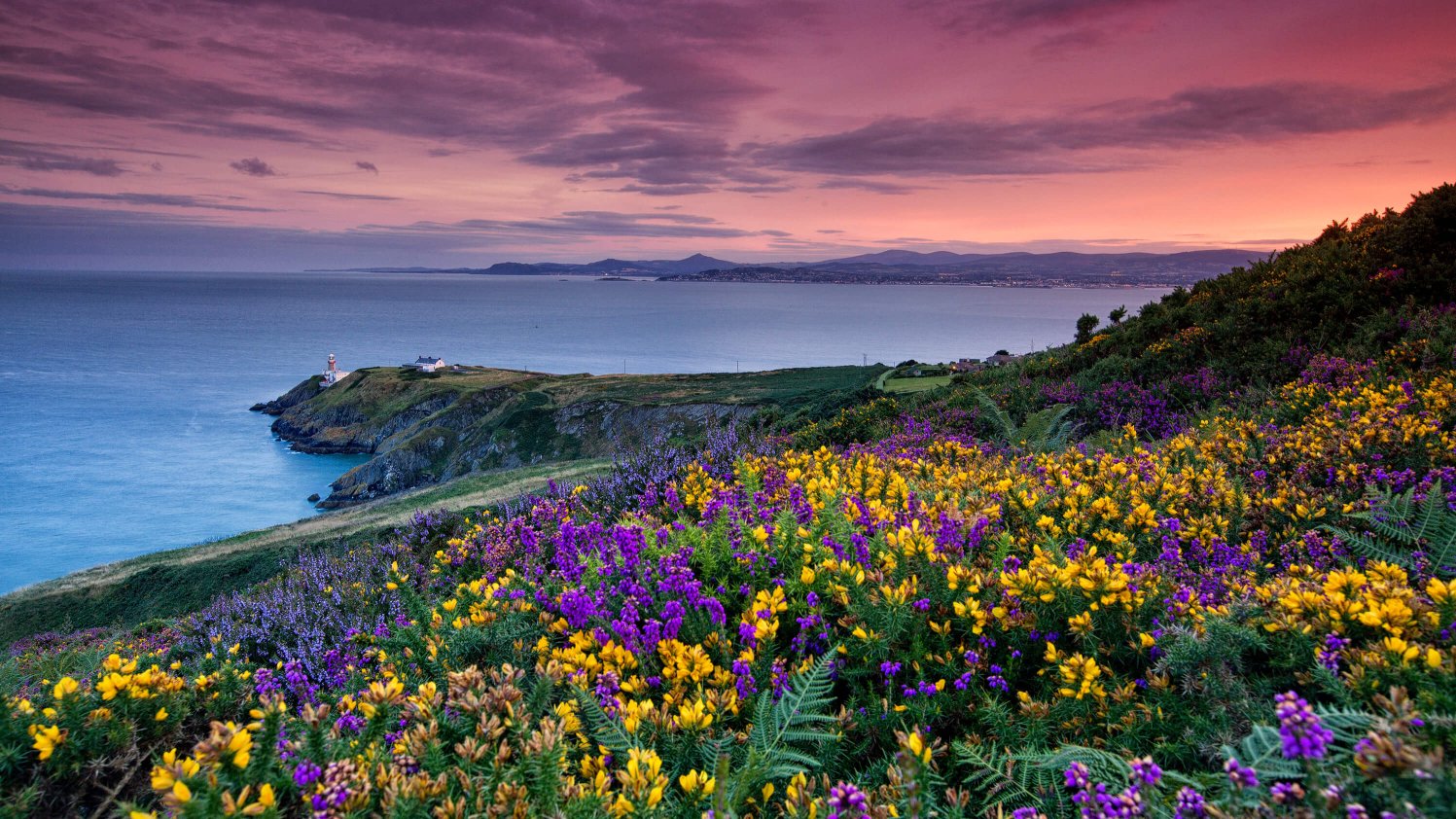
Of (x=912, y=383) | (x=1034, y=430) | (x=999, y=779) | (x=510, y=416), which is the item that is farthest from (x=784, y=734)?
(x=510, y=416)

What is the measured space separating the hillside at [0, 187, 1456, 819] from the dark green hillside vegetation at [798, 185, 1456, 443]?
5.14m

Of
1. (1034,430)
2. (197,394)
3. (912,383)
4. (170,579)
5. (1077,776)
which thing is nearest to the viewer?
(1077,776)

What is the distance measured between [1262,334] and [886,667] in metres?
14.6

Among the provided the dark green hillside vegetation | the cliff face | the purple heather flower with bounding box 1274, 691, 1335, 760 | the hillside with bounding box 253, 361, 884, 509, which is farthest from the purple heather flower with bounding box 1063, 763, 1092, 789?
the cliff face

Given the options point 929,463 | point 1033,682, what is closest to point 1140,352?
point 929,463

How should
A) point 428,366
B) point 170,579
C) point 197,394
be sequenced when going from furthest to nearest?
point 197,394 < point 428,366 < point 170,579

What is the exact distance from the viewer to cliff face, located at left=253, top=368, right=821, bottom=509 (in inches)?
2159

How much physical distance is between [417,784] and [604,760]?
728 mm

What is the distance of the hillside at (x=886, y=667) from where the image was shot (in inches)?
86.5

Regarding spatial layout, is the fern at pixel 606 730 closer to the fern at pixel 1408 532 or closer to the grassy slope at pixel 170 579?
the fern at pixel 1408 532

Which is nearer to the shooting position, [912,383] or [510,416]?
[912,383]

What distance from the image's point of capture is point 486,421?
65312 mm

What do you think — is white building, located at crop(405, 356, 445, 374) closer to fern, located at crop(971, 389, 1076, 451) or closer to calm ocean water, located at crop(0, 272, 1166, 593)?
calm ocean water, located at crop(0, 272, 1166, 593)

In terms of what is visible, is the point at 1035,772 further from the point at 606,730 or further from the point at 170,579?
the point at 170,579
